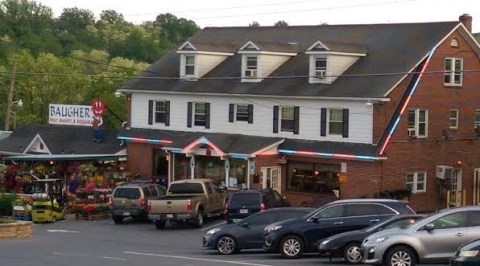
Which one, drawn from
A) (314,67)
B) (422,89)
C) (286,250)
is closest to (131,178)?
(314,67)

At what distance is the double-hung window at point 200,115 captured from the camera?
5388cm

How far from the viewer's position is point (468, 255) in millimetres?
22453

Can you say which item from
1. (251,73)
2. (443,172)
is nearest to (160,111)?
(251,73)

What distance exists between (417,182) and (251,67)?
10.4 metres

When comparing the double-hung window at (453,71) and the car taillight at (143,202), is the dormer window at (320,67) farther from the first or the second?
the car taillight at (143,202)

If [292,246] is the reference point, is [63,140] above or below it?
above

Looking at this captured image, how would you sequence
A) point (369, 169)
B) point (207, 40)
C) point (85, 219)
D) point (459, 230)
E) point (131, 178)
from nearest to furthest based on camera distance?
point (459, 230), point (369, 169), point (85, 219), point (131, 178), point (207, 40)

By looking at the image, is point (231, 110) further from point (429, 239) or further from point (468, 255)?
point (468, 255)

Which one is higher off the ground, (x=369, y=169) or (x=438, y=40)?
(x=438, y=40)

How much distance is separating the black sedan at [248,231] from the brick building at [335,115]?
46.2 ft

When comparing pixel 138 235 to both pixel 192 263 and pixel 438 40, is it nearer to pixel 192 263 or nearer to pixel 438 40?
pixel 192 263

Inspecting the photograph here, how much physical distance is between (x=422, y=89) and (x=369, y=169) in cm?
480

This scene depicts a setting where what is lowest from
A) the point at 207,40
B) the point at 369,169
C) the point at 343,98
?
the point at 369,169

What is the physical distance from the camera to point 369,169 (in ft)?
151
